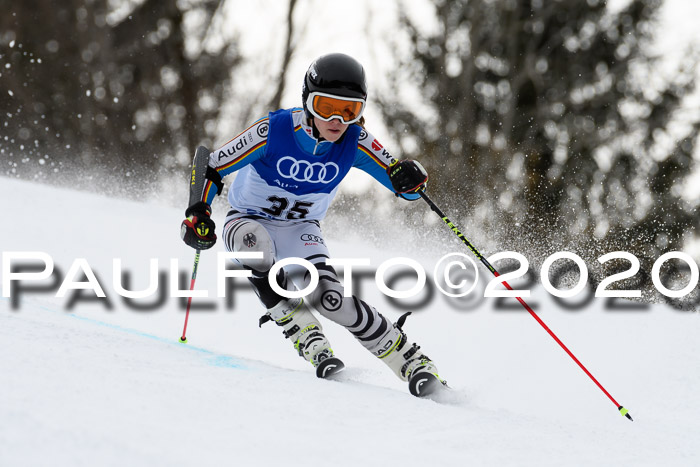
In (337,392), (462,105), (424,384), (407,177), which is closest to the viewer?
(337,392)

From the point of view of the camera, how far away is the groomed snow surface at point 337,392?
1903 millimetres

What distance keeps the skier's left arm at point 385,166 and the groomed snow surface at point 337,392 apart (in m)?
0.95

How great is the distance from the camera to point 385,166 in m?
3.58

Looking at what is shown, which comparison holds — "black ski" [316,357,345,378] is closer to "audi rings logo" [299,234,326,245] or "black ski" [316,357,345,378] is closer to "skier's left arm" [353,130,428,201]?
"audi rings logo" [299,234,326,245]

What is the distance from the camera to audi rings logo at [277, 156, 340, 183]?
339 centimetres

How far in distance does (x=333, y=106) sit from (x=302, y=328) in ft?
3.47

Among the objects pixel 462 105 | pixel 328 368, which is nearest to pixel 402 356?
pixel 328 368

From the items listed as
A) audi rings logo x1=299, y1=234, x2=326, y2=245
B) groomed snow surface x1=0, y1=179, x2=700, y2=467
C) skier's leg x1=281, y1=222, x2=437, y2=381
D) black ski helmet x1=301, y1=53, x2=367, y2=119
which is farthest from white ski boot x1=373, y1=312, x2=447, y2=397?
black ski helmet x1=301, y1=53, x2=367, y2=119

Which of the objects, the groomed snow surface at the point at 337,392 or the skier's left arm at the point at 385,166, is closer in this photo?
the groomed snow surface at the point at 337,392

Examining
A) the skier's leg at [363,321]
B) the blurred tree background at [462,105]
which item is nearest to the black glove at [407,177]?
the skier's leg at [363,321]

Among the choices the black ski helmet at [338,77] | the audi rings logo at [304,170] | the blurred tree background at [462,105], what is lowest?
the audi rings logo at [304,170]

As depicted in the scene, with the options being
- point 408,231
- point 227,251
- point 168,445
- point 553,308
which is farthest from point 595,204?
point 168,445

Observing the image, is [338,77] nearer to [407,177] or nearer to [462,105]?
[407,177]

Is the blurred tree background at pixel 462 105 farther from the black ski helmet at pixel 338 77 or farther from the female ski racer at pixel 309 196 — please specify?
the black ski helmet at pixel 338 77
